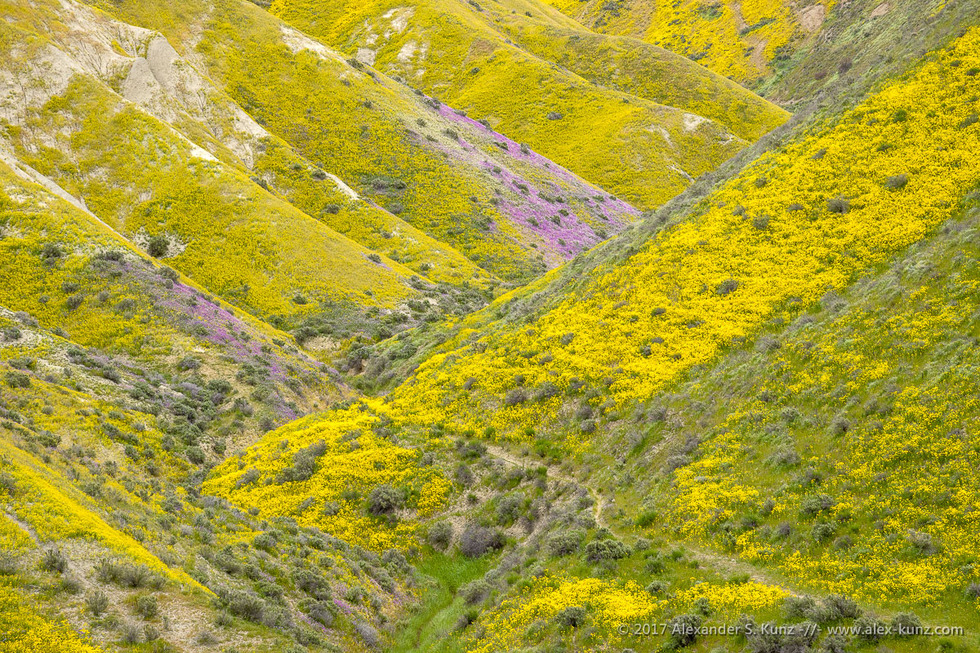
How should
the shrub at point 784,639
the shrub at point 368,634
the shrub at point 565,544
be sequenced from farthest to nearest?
1. the shrub at point 565,544
2. the shrub at point 368,634
3. the shrub at point 784,639

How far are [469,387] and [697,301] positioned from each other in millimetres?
12795

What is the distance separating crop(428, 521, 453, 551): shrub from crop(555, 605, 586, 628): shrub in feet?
31.6

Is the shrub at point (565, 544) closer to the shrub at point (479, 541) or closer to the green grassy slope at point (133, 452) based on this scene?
the shrub at point (479, 541)

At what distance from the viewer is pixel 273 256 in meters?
56.7

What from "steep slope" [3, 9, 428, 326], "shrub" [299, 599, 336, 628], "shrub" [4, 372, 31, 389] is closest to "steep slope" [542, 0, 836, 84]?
"steep slope" [3, 9, 428, 326]

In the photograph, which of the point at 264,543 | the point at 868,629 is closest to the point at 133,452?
the point at 264,543

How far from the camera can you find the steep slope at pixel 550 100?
329 ft

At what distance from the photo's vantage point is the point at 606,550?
23203mm

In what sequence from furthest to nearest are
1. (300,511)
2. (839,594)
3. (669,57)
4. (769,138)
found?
(669,57) → (769,138) → (300,511) → (839,594)

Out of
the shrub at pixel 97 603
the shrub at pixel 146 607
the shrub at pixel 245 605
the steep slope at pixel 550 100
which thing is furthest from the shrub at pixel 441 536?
the steep slope at pixel 550 100

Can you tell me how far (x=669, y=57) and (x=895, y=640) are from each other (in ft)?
409

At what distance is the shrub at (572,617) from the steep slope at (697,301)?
413cm

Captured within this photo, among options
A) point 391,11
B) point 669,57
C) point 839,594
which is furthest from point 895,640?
point 391,11

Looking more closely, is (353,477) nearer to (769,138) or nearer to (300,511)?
(300,511)
